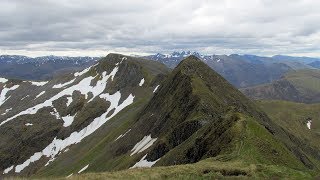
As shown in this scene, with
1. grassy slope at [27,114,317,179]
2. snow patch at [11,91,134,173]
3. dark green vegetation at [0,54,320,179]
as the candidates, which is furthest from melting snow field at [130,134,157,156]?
snow patch at [11,91,134,173]

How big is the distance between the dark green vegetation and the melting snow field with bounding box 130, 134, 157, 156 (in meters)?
1.64

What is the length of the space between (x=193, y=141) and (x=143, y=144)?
40.6 m

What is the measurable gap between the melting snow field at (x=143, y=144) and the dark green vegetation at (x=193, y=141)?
1.64m

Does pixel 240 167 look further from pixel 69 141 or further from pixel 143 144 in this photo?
pixel 69 141

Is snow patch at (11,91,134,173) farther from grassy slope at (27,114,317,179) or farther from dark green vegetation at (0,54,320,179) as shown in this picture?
grassy slope at (27,114,317,179)

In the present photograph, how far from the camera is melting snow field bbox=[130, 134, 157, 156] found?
10425 cm

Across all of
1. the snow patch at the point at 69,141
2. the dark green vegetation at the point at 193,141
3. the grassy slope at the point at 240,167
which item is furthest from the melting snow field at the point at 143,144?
the snow patch at the point at 69,141

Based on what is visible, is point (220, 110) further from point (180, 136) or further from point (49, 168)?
point (49, 168)

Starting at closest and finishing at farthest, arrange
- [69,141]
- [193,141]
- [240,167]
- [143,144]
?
[240,167] → [193,141] → [143,144] → [69,141]

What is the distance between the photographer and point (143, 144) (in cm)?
10844

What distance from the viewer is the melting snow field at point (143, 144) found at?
342 feet

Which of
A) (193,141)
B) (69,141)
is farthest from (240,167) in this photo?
(69,141)

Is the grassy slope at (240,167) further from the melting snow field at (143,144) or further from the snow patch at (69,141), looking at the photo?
the snow patch at (69,141)

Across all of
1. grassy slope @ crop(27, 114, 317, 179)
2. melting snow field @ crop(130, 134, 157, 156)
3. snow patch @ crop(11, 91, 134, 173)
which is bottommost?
snow patch @ crop(11, 91, 134, 173)
